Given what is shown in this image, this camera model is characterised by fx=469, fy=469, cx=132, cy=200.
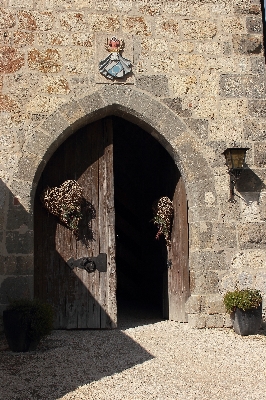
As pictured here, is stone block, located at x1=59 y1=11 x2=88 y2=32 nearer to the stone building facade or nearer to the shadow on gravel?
the stone building facade

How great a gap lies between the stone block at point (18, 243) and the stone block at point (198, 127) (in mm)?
1937

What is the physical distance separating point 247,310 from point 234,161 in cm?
142

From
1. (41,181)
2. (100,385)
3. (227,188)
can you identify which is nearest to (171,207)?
(227,188)

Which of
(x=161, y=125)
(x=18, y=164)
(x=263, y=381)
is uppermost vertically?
(x=161, y=125)

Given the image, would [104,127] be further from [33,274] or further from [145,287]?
[145,287]

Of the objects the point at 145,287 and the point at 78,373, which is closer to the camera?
the point at 78,373

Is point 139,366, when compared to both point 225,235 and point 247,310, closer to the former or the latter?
point 247,310

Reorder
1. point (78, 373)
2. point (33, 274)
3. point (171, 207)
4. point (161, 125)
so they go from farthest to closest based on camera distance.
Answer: point (171, 207), point (161, 125), point (33, 274), point (78, 373)

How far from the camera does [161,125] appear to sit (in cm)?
475

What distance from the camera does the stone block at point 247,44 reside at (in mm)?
4918

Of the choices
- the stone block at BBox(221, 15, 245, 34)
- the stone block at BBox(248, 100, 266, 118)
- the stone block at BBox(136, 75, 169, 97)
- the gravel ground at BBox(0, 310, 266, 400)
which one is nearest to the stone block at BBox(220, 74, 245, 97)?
the stone block at BBox(248, 100, 266, 118)

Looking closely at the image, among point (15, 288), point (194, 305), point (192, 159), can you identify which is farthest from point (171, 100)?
point (15, 288)

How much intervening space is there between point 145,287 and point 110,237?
277cm

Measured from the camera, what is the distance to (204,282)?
15.0ft
